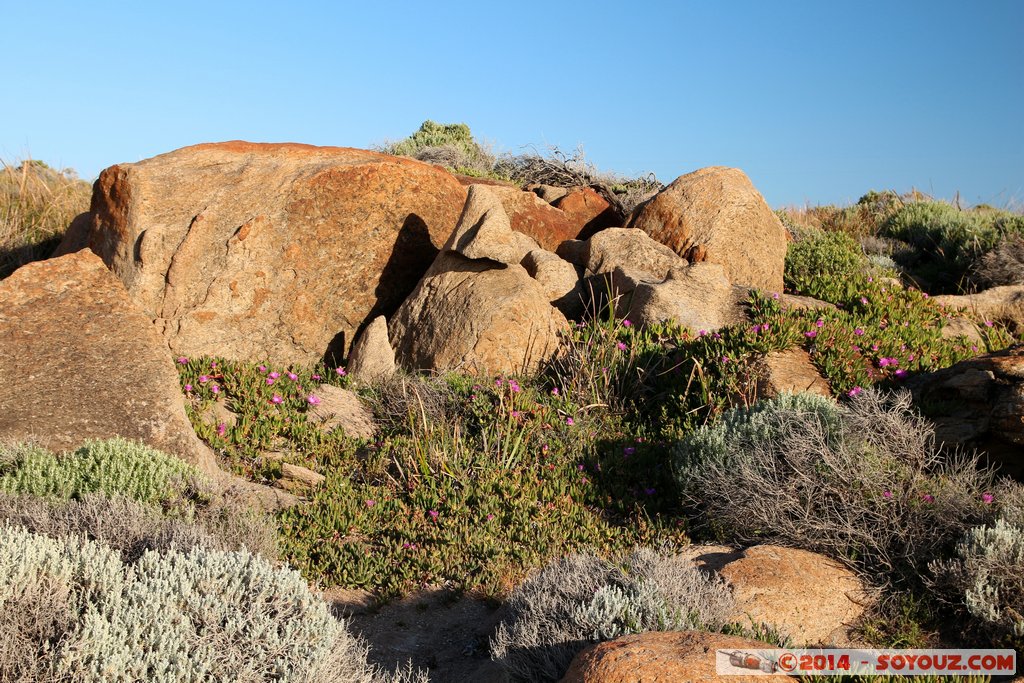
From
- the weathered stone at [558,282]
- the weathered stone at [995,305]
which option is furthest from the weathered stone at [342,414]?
the weathered stone at [995,305]

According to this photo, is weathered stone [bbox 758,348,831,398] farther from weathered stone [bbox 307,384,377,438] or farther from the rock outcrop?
weathered stone [bbox 307,384,377,438]

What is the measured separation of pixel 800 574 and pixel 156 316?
Result: 21.7 ft

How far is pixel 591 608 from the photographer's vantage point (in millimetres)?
4066

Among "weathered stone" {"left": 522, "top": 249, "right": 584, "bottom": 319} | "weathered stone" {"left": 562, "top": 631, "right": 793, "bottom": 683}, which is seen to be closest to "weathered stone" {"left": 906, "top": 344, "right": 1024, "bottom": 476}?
"weathered stone" {"left": 562, "top": 631, "right": 793, "bottom": 683}

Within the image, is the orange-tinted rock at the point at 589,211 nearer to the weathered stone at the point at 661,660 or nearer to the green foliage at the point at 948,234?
the green foliage at the point at 948,234

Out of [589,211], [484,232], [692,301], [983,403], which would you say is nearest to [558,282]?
[484,232]

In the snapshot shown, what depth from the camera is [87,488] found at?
5.36 meters

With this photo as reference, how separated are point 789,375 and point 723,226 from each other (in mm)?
3842

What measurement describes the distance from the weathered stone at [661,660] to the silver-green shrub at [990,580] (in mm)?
1722

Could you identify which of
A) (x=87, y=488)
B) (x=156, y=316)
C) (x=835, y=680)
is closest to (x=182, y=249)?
(x=156, y=316)

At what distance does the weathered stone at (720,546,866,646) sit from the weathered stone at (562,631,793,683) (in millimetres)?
1119

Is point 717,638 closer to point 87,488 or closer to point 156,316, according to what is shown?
point 87,488

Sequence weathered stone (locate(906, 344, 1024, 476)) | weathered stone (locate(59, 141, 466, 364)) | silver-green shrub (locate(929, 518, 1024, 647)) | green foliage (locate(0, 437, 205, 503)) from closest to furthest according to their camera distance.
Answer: silver-green shrub (locate(929, 518, 1024, 647))
green foliage (locate(0, 437, 205, 503))
weathered stone (locate(906, 344, 1024, 476))
weathered stone (locate(59, 141, 466, 364))

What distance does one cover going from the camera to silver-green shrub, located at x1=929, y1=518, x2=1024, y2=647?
443 cm
